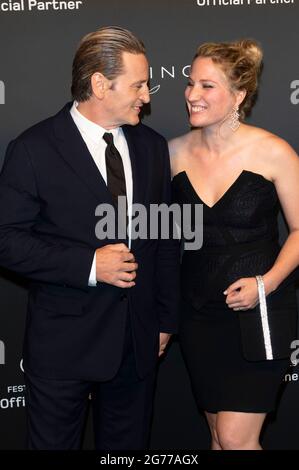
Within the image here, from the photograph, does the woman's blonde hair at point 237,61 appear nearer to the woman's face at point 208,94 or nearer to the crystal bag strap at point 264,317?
the woman's face at point 208,94

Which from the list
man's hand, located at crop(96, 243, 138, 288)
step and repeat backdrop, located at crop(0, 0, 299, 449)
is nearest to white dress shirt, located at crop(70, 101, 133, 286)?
man's hand, located at crop(96, 243, 138, 288)

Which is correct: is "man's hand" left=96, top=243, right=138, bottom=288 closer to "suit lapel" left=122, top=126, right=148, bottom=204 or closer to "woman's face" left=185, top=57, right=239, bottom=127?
"suit lapel" left=122, top=126, right=148, bottom=204

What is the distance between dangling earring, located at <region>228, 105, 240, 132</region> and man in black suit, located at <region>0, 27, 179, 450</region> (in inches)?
11.3

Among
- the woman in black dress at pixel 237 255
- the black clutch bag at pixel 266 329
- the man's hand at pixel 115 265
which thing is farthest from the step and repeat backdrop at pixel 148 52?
the man's hand at pixel 115 265

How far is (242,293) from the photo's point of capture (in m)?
2.92

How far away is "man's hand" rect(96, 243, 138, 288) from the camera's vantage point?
8.63ft

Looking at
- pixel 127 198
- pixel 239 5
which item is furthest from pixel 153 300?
pixel 239 5

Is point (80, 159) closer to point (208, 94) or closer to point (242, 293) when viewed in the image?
point (208, 94)

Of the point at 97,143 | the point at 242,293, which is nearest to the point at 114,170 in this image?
the point at 97,143

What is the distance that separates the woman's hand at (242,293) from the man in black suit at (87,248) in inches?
7.8

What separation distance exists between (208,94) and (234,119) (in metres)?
0.15

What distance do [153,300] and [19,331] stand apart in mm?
876
